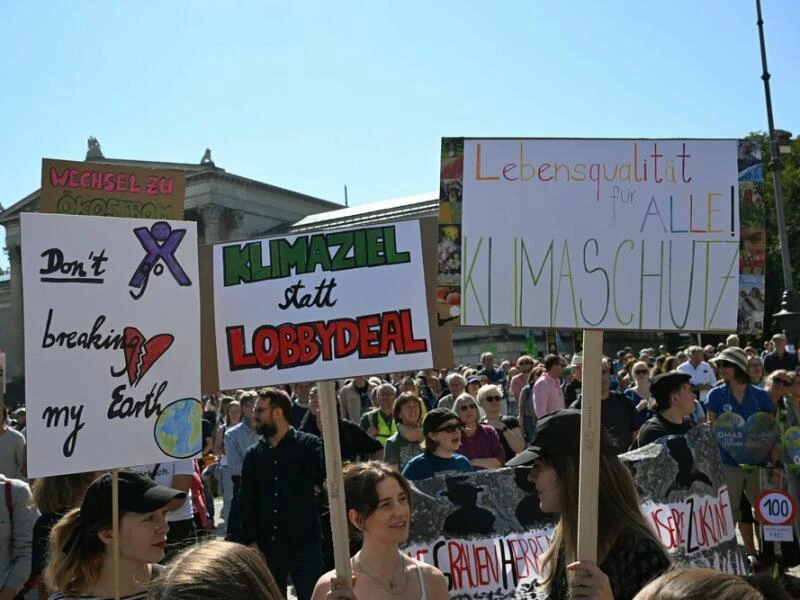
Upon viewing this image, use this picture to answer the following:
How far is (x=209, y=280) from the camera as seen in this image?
4078 millimetres

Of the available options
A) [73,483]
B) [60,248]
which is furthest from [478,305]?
[73,483]

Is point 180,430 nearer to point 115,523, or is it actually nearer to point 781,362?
point 115,523

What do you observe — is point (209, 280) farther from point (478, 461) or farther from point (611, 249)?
point (478, 461)

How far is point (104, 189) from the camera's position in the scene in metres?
5.41

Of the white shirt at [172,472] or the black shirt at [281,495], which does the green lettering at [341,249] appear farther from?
the white shirt at [172,472]

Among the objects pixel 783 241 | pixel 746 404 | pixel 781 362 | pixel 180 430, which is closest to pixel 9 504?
pixel 180 430

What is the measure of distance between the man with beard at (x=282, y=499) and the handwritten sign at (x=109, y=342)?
240 cm

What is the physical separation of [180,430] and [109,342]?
1.40 ft

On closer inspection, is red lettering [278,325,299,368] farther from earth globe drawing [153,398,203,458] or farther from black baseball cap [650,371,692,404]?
black baseball cap [650,371,692,404]

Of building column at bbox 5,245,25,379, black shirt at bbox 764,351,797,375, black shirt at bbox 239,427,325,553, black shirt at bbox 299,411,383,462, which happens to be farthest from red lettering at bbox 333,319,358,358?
building column at bbox 5,245,25,379

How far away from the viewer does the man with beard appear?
6191mm

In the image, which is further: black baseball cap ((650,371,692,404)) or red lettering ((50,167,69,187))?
black baseball cap ((650,371,692,404))

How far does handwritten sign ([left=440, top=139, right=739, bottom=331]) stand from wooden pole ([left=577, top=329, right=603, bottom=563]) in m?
0.27

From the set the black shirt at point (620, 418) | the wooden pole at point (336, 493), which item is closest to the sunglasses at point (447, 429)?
the black shirt at point (620, 418)
